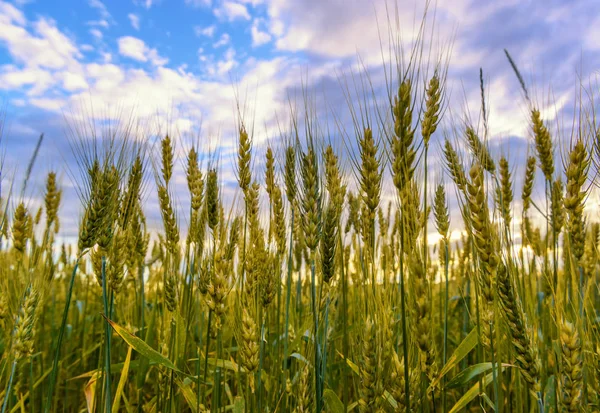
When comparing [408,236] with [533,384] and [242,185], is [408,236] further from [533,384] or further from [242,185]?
[242,185]

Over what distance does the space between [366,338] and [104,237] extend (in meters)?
1.23

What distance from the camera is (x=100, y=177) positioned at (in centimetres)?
214

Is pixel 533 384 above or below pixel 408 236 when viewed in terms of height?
below

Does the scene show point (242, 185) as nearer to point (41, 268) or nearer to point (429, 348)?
point (41, 268)

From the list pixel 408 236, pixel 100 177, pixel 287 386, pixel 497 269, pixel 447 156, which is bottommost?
pixel 287 386

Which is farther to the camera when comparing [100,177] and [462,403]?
[100,177]

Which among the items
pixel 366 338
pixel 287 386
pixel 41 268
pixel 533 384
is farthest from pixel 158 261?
pixel 533 384

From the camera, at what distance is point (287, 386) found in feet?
7.59

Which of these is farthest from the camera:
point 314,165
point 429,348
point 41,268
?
point 41,268

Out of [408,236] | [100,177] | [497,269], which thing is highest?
[100,177]

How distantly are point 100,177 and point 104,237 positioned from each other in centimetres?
28

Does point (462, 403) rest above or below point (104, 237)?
below

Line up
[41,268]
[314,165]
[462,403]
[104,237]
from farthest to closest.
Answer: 1. [41,268]
2. [314,165]
3. [104,237]
4. [462,403]

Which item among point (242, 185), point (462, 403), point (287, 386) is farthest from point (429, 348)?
point (242, 185)
